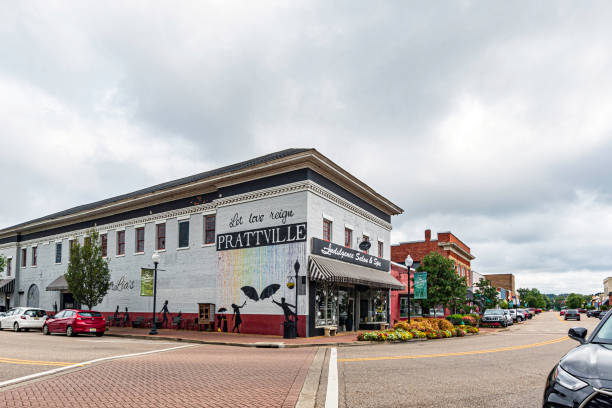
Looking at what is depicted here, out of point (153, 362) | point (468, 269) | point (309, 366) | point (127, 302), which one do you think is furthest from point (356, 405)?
point (468, 269)

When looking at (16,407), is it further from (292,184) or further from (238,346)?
(292,184)

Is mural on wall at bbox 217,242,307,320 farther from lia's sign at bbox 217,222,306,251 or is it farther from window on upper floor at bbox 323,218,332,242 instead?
window on upper floor at bbox 323,218,332,242

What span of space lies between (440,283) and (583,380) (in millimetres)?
38067

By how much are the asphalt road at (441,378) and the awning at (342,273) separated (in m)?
7.31

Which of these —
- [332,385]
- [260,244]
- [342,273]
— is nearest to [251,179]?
[260,244]

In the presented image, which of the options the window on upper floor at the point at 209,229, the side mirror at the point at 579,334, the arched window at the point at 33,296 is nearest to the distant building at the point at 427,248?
the window on upper floor at the point at 209,229

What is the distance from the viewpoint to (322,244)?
24.7 meters

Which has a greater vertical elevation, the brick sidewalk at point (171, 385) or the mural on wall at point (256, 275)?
the mural on wall at point (256, 275)

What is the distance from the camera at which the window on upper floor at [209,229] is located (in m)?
28.8

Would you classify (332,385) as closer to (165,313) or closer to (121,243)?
(165,313)

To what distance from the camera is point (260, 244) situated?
83.6 ft

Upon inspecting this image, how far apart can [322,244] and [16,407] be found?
18063 mm

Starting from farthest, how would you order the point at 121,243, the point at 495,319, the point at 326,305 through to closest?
the point at 495,319
the point at 121,243
the point at 326,305

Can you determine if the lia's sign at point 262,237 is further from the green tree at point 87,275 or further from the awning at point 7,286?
the awning at point 7,286
